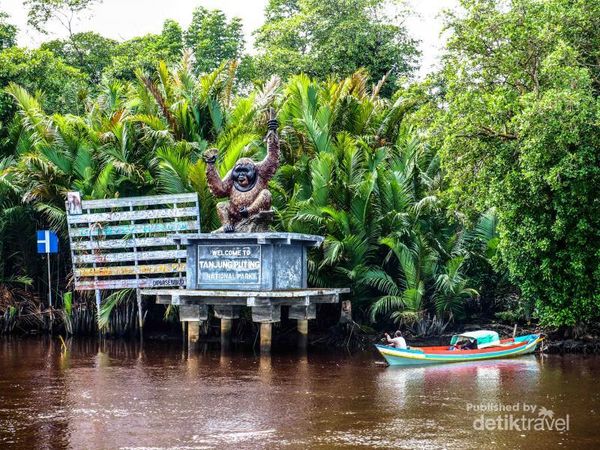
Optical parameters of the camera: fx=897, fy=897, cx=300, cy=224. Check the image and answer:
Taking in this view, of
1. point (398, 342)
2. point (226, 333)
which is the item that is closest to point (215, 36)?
point (226, 333)

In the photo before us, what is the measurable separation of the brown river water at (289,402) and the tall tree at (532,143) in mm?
1780

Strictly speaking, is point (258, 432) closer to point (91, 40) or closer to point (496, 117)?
point (496, 117)

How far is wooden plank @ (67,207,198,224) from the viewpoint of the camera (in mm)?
19797

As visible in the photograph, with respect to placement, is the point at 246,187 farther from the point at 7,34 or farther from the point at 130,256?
the point at 7,34

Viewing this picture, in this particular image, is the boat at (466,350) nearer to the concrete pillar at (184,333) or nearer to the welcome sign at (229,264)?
the welcome sign at (229,264)

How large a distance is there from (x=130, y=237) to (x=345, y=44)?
16111 millimetres

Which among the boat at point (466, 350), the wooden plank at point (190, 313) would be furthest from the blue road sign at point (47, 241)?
the boat at point (466, 350)

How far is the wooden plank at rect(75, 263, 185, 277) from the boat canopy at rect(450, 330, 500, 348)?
20.9ft

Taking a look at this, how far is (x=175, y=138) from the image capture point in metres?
21.7

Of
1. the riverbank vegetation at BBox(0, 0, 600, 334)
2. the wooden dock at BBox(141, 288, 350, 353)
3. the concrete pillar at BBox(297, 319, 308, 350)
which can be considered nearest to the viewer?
the riverbank vegetation at BBox(0, 0, 600, 334)

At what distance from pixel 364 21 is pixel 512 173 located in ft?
61.3

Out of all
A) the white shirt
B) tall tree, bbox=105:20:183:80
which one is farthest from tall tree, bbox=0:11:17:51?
the white shirt

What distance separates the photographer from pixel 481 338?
17.6 metres

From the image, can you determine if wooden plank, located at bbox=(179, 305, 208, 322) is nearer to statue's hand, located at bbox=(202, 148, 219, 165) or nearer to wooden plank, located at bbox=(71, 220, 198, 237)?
wooden plank, located at bbox=(71, 220, 198, 237)
